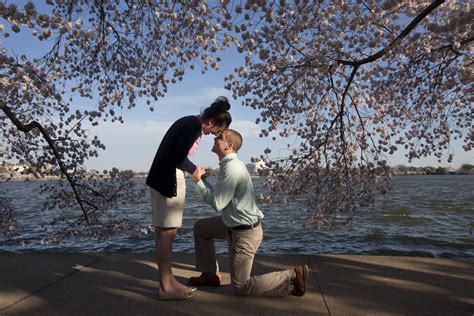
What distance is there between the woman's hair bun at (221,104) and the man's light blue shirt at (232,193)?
0.44m

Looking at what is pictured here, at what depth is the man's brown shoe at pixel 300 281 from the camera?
342 centimetres

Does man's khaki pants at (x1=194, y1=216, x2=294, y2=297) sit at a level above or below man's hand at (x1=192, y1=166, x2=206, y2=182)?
below

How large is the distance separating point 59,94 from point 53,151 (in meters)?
1.10

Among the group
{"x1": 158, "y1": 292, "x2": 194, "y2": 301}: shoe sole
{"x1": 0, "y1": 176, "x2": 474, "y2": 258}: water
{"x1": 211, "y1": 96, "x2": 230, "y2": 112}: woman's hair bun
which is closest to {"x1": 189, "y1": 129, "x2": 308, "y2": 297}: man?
{"x1": 211, "y1": 96, "x2": 230, "y2": 112}: woman's hair bun

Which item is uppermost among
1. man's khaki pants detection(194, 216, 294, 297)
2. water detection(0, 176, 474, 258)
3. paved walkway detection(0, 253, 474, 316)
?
man's khaki pants detection(194, 216, 294, 297)

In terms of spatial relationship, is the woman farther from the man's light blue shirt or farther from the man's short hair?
the man's light blue shirt

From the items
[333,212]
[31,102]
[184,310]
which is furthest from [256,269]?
[31,102]

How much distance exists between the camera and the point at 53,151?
22.3ft

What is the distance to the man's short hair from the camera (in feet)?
11.9

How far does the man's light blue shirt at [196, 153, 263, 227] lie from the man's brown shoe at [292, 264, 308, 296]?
0.60 meters

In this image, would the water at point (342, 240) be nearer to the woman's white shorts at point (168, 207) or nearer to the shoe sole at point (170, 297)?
the shoe sole at point (170, 297)

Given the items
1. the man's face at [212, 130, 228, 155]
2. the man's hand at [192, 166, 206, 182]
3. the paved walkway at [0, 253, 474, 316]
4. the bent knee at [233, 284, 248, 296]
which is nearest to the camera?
the paved walkway at [0, 253, 474, 316]

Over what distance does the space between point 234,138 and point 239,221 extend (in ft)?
2.60

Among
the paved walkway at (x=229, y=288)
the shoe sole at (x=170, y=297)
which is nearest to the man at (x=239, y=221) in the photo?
the paved walkway at (x=229, y=288)
